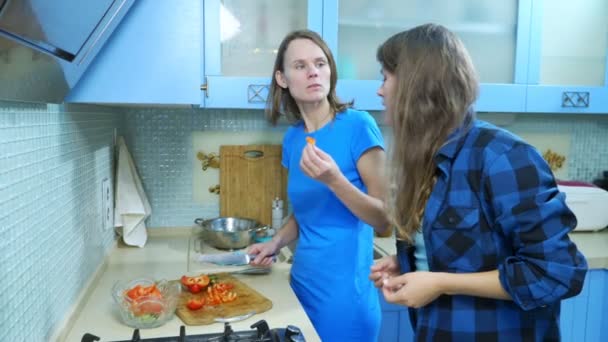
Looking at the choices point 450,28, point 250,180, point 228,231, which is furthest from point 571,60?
point 228,231

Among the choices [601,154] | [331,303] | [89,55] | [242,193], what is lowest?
[331,303]

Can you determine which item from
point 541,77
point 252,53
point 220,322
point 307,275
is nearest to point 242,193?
point 252,53

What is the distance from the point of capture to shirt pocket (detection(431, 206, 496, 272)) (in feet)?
2.96

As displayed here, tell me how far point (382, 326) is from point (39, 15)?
138cm

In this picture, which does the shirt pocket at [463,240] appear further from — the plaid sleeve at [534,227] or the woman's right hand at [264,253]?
the woman's right hand at [264,253]

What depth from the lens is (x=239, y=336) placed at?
3.43 feet

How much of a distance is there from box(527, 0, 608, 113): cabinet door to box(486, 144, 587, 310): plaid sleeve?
1166mm

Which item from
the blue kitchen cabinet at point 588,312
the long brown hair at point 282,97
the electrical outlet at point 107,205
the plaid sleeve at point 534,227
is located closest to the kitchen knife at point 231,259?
the electrical outlet at point 107,205

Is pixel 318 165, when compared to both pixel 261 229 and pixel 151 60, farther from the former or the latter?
pixel 261 229

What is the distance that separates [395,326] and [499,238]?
880 mm

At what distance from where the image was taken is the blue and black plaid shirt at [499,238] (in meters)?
0.83

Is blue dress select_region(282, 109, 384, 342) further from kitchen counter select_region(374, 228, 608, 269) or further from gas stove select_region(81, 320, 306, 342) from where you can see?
kitchen counter select_region(374, 228, 608, 269)

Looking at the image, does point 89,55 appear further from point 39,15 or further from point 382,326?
point 382,326

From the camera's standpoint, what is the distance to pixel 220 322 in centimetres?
115
